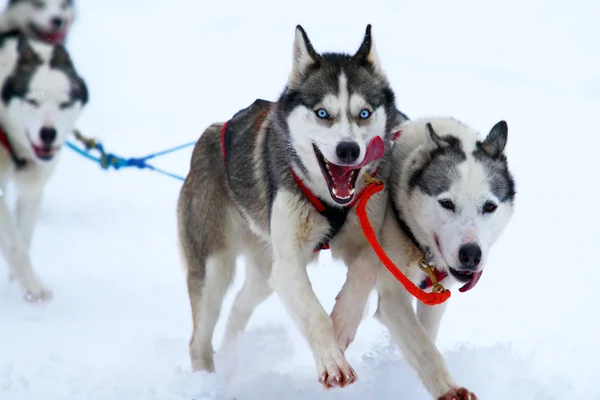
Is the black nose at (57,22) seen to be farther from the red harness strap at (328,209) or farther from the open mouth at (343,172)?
the open mouth at (343,172)

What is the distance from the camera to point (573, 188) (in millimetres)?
7336

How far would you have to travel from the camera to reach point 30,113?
181 inches

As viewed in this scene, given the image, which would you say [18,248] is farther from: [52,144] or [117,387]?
[117,387]

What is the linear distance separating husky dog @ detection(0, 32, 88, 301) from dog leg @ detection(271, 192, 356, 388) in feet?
6.17

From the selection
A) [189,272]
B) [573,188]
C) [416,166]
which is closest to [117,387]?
[189,272]

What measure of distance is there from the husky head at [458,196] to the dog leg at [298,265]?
40 centimetres

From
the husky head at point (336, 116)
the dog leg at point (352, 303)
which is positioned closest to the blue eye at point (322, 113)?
the husky head at point (336, 116)

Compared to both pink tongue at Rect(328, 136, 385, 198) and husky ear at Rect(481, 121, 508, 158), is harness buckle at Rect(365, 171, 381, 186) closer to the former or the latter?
pink tongue at Rect(328, 136, 385, 198)

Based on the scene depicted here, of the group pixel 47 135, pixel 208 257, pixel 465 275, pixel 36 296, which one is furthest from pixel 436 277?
pixel 47 135

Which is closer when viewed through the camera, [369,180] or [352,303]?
[352,303]

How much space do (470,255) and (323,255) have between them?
8.08ft

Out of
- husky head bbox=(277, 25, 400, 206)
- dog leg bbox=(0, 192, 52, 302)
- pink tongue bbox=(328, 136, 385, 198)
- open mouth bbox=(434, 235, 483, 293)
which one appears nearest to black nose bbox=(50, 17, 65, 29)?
dog leg bbox=(0, 192, 52, 302)

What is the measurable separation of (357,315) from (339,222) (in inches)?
15.2

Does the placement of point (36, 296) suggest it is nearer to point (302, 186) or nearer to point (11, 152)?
point (11, 152)
